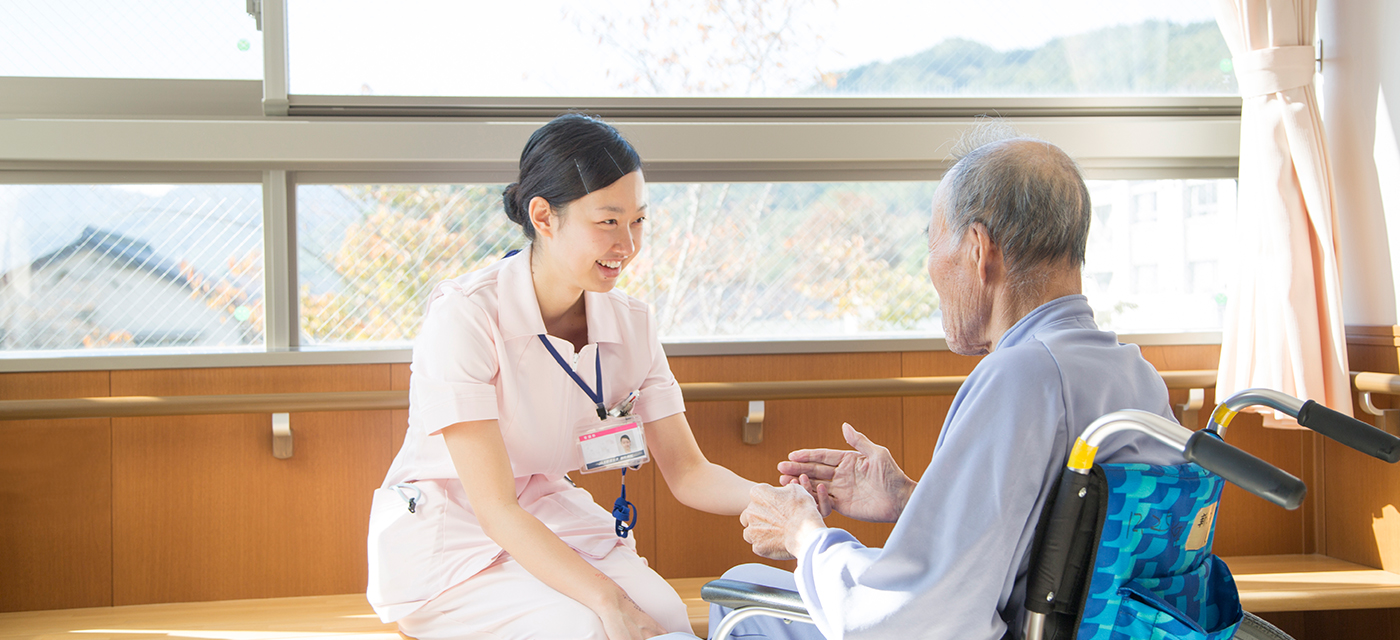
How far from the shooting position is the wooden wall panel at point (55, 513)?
2311mm

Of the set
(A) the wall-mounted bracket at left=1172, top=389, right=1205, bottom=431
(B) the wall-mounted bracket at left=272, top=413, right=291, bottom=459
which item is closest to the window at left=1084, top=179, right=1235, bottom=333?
(A) the wall-mounted bracket at left=1172, top=389, right=1205, bottom=431

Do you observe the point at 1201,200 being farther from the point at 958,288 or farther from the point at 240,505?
the point at 240,505

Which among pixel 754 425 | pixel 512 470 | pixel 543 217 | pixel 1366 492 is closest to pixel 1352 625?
pixel 1366 492

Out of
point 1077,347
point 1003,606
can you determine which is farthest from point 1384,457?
point 1003,606

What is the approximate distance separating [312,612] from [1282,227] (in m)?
2.87

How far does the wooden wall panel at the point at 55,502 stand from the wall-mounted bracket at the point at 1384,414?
3.57 m

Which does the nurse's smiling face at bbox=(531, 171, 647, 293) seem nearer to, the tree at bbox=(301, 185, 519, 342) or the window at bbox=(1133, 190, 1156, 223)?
the tree at bbox=(301, 185, 519, 342)

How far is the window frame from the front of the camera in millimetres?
2441

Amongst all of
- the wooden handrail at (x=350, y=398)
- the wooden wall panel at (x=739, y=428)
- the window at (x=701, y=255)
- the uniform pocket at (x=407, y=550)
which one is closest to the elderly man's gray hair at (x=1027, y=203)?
the wooden handrail at (x=350, y=398)

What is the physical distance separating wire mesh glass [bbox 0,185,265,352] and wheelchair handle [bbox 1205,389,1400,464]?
8.10ft

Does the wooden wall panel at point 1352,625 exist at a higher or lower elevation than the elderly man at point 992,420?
lower

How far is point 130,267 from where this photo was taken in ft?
8.24

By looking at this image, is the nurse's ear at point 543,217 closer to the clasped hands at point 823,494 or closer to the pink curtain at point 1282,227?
the clasped hands at point 823,494

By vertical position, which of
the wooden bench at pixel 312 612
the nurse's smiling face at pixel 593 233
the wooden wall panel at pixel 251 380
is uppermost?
the nurse's smiling face at pixel 593 233
